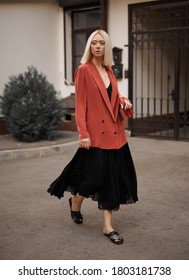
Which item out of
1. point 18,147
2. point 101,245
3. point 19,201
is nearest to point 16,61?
point 18,147

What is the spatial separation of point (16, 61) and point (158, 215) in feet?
24.8

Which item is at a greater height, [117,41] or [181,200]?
[117,41]

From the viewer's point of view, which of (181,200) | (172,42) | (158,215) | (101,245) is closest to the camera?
(101,245)

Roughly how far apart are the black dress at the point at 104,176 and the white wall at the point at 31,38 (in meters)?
7.40

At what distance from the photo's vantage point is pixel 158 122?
37.1ft

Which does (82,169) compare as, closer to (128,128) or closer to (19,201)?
(19,201)

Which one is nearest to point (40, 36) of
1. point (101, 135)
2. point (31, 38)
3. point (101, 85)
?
point (31, 38)

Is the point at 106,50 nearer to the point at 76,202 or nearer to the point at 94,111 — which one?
the point at 94,111

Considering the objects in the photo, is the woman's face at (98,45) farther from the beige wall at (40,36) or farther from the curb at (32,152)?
the beige wall at (40,36)

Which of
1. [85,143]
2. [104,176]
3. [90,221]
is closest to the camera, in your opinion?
[85,143]

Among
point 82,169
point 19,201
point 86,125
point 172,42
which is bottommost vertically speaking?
point 19,201

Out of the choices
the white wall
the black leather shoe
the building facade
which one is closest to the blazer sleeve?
the black leather shoe

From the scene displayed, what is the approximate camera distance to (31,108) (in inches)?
367

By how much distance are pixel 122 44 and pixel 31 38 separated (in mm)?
2494
